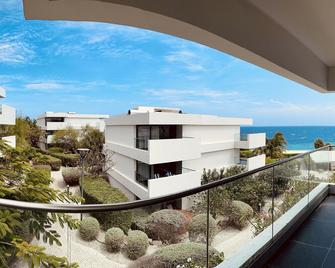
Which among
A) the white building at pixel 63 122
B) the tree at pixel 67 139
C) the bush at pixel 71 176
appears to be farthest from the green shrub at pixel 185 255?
the white building at pixel 63 122

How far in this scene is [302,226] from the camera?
339cm

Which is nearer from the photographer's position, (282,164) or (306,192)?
(282,164)

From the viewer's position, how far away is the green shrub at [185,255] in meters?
1.64

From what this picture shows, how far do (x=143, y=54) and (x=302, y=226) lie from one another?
151ft

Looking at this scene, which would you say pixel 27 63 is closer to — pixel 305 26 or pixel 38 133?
pixel 38 133

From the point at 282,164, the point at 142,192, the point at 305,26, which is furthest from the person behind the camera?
the point at 142,192

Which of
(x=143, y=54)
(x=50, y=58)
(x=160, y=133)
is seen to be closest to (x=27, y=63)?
(x=50, y=58)

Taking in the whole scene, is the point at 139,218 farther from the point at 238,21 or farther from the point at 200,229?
the point at 238,21

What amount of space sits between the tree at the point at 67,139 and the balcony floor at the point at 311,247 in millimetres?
26761

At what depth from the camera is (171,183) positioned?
1471 centimetres

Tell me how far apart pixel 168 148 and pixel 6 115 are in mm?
10870

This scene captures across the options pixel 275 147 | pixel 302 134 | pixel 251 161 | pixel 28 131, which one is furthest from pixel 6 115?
pixel 302 134

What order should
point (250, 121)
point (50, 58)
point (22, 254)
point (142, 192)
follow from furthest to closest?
1. point (50, 58)
2. point (250, 121)
3. point (142, 192)
4. point (22, 254)

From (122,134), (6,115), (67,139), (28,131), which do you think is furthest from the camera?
(28,131)
